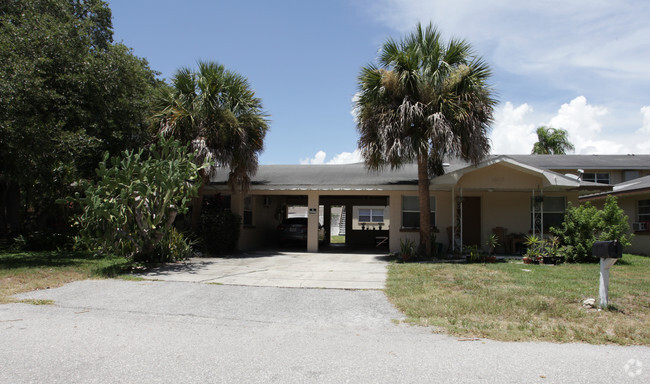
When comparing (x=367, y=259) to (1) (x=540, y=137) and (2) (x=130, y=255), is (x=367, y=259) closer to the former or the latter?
(2) (x=130, y=255)

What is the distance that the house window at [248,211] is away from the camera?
57.5ft

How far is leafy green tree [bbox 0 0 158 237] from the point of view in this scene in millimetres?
10914

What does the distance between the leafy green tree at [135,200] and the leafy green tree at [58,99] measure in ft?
5.60

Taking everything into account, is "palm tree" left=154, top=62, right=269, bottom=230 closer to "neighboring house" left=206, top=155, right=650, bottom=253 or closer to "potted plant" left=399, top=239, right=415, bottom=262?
"neighboring house" left=206, top=155, right=650, bottom=253

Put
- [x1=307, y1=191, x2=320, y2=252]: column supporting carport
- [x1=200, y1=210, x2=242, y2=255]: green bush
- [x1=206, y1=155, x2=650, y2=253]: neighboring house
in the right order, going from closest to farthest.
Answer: [x1=206, y1=155, x2=650, y2=253]: neighboring house < [x1=200, y1=210, x2=242, y2=255]: green bush < [x1=307, y1=191, x2=320, y2=252]: column supporting carport

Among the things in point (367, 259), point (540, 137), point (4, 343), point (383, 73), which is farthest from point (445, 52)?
point (540, 137)

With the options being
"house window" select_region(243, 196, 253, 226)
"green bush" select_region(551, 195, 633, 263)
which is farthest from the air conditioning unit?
"house window" select_region(243, 196, 253, 226)

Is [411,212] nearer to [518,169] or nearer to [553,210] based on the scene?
[518,169]

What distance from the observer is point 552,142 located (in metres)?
34.5

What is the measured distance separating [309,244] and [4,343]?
40.2 ft

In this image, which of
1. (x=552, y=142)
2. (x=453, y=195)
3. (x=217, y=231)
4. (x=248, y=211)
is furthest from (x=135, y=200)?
(x=552, y=142)

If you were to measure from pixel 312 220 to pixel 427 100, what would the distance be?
20.7ft

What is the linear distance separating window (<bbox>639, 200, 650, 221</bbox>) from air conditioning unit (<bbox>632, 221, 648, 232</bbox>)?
361 mm

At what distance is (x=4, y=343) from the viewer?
4.94 metres
